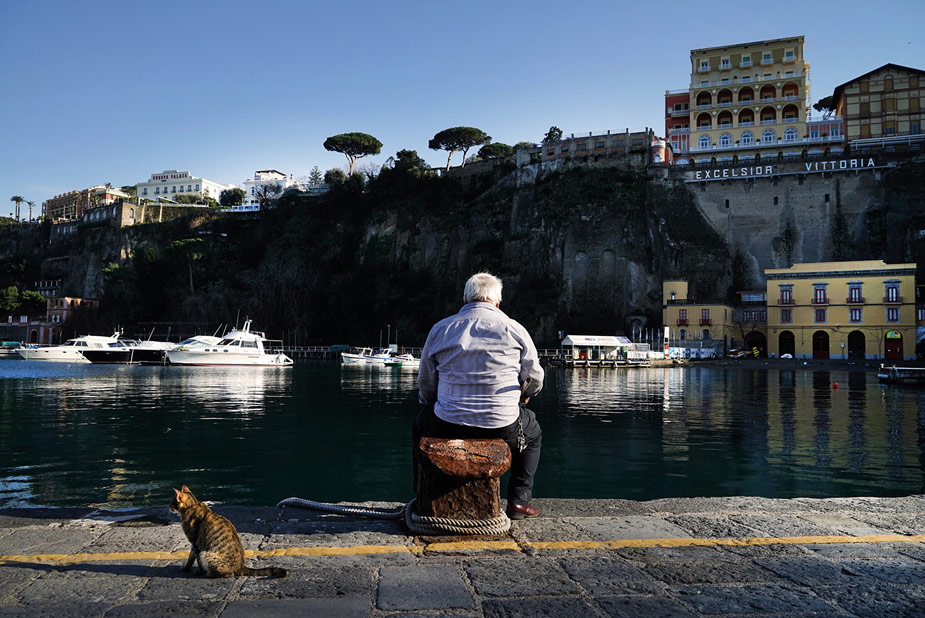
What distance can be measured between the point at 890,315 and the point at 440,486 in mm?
56908

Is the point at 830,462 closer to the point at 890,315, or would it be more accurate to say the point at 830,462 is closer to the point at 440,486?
the point at 440,486

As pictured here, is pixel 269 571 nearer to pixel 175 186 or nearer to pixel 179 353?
pixel 179 353

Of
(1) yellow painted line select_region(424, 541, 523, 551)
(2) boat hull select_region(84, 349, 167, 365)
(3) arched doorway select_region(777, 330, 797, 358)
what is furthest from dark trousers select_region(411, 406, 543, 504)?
(3) arched doorway select_region(777, 330, 797, 358)

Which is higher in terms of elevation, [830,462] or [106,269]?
[106,269]

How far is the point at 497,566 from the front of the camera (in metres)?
3.43

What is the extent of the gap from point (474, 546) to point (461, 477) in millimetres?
430

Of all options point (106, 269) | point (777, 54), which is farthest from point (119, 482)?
point (106, 269)

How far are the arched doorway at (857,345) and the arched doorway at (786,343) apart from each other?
4142mm

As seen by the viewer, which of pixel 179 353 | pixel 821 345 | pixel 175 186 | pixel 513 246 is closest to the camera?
pixel 179 353

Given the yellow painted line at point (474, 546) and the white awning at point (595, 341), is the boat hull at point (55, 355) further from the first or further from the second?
the yellow painted line at point (474, 546)

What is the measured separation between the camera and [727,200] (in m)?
61.6

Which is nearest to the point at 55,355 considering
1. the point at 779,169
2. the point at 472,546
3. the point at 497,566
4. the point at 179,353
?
the point at 179,353

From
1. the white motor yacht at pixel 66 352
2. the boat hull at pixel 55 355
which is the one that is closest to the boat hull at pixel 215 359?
the white motor yacht at pixel 66 352

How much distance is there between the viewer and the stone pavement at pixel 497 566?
2867 mm
